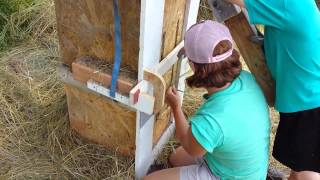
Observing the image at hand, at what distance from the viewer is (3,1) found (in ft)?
13.1

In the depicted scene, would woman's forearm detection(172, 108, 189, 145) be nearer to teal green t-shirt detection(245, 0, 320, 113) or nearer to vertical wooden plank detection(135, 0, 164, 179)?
vertical wooden plank detection(135, 0, 164, 179)

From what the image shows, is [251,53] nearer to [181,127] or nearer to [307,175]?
[181,127]

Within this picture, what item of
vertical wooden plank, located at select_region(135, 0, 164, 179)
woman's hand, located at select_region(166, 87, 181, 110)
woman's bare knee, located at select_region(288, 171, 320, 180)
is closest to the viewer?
vertical wooden plank, located at select_region(135, 0, 164, 179)

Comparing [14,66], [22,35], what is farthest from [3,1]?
[14,66]

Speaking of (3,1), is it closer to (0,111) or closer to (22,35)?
(22,35)

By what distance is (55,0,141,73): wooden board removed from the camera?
6.58ft

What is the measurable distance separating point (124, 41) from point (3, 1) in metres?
2.35

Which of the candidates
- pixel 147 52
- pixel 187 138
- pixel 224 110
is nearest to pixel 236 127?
pixel 224 110

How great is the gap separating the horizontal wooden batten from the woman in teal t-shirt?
0.86 feet

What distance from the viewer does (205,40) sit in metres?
1.92

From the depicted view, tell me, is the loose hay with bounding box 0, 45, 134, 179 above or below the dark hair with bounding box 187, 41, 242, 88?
below

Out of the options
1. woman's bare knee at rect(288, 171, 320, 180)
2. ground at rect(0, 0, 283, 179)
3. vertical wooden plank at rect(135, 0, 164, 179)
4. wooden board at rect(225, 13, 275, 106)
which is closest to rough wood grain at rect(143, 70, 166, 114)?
vertical wooden plank at rect(135, 0, 164, 179)

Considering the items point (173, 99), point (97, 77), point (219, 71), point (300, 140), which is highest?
point (219, 71)

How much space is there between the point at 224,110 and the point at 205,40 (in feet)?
1.11
